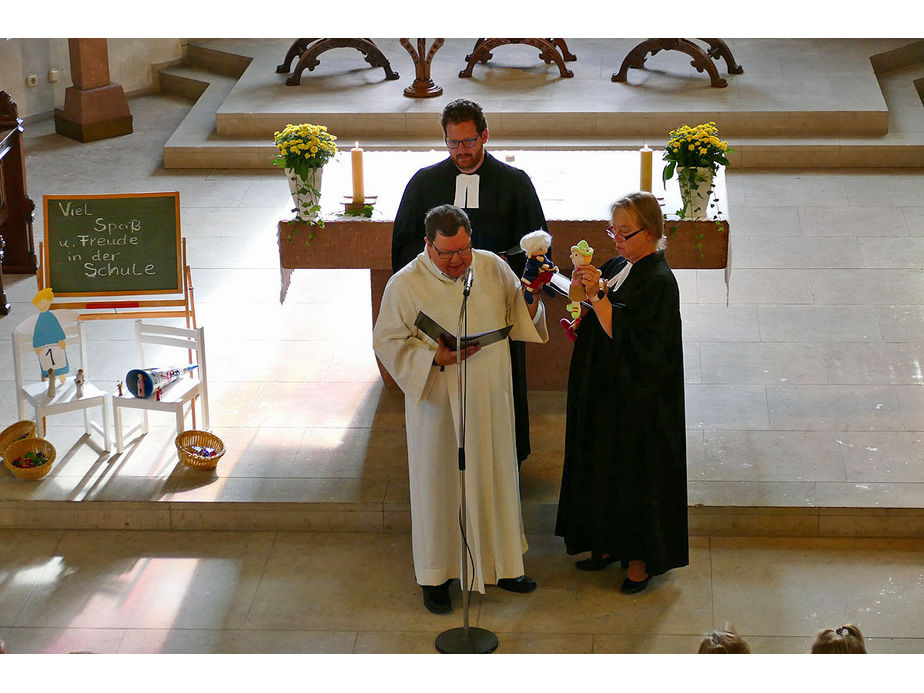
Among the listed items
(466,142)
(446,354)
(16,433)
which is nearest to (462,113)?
(466,142)

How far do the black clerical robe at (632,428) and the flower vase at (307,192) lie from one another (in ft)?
5.79

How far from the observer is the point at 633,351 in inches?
206

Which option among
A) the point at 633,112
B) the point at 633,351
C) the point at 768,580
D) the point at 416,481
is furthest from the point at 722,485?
the point at 633,112

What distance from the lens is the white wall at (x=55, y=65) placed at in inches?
469

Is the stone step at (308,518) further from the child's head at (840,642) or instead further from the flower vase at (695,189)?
the child's head at (840,642)

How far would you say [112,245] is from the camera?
6.64 m

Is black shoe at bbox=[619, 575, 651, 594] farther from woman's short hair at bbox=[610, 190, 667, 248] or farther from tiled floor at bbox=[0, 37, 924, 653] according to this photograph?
woman's short hair at bbox=[610, 190, 667, 248]

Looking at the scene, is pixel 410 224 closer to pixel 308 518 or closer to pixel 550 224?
pixel 550 224

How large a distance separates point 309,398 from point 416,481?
1.89m

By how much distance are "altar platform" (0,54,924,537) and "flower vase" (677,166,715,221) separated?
3.50ft

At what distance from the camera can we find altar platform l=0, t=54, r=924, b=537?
6.09 metres

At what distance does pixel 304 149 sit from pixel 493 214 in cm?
115

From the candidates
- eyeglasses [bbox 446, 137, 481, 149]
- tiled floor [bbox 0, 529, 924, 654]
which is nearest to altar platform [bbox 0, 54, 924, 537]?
tiled floor [bbox 0, 529, 924, 654]

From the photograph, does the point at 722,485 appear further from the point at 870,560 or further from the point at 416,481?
the point at 416,481
